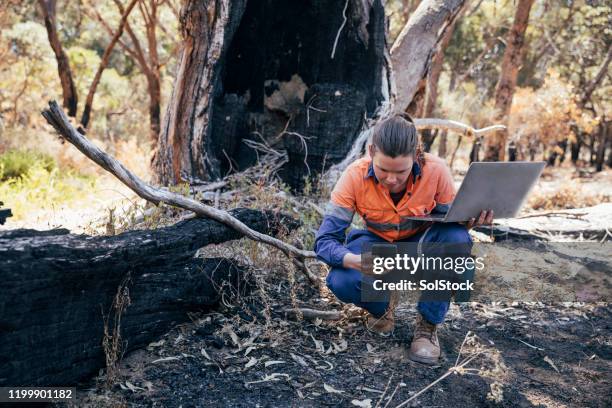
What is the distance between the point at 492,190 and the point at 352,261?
2.80 feet

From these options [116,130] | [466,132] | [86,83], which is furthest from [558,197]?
[116,130]

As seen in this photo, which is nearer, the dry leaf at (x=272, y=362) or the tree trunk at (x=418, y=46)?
the dry leaf at (x=272, y=362)

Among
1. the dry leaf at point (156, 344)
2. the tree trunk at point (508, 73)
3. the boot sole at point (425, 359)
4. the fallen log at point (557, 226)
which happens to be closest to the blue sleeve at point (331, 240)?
the boot sole at point (425, 359)

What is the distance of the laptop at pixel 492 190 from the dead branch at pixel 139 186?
115cm

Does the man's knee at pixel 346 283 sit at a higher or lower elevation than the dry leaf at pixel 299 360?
higher

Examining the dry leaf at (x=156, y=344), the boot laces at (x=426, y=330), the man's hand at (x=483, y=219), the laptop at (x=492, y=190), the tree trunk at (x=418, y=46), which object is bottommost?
the dry leaf at (x=156, y=344)

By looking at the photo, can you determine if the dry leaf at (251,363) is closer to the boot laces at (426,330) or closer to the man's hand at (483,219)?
the boot laces at (426,330)

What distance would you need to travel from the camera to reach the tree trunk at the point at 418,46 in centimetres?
697

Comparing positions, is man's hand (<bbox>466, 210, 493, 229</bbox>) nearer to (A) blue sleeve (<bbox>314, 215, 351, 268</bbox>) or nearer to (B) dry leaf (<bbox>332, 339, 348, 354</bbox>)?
(A) blue sleeve (<bbox>314, 215, 351, 268</bbox>)

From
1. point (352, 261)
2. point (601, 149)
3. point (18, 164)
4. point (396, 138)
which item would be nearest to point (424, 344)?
point (352, 261)

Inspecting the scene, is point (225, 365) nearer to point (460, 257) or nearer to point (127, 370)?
point (127, 370)

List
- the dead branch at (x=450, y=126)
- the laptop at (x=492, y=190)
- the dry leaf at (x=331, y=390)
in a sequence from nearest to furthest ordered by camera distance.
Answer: the dry leaf at (x=331, y=390) → the laptop at (x=492, y=190) → the dead branch at (x=450, y=126)

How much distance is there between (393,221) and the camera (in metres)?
3.53

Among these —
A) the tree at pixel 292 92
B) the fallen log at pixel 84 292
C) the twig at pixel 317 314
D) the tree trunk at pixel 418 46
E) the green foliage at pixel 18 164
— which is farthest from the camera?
the green foliage at pixel 18 164
